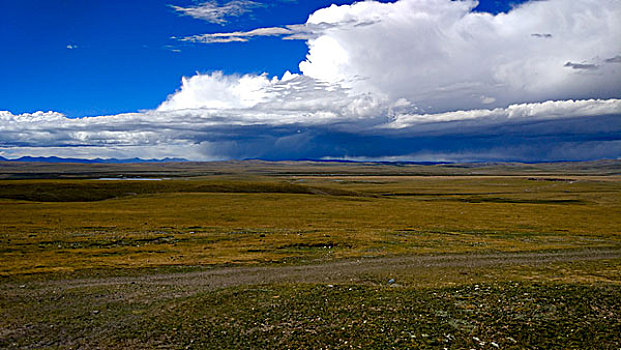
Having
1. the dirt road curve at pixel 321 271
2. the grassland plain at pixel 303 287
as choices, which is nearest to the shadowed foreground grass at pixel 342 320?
the grassland plain at pixel 303 287

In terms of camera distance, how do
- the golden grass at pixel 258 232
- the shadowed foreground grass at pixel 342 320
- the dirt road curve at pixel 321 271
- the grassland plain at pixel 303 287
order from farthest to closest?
the golden grass at pixel 258 232
the dirt road curve at pixel 321 271
the grassland plain at pixel 303 287
the shadowed foreground grass at pixel 342 320

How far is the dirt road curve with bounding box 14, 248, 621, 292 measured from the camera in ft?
83.0

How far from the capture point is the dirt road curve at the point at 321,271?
25.3m

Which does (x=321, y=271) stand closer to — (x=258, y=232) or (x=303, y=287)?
(x=303, y=287)

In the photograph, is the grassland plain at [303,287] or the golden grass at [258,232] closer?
the grassland plain at [303,287]

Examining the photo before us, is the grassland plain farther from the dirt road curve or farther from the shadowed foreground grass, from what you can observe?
the dirt road curve

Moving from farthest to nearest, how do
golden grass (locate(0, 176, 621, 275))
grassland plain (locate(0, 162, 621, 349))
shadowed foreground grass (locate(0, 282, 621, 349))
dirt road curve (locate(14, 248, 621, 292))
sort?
golden grass (locate(0, 176, 621, 275)) → dirt road curve (locate(14, 248, 621, 292)) → grassland plain (locate(0, 162, 621, 349)) → shadowed foreground grass (locate(0, 282, 621, 349))

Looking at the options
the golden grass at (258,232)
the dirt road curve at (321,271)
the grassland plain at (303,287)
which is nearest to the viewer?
the grassland plain at (303,287)

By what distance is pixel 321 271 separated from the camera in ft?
95.1

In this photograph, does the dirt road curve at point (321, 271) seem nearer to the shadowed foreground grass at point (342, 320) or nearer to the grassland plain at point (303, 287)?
the grassland plain at point (303, 287)

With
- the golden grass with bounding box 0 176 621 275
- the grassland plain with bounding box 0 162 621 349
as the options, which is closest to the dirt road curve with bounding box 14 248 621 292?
the grassland plain with bounding box 0 162 621 349

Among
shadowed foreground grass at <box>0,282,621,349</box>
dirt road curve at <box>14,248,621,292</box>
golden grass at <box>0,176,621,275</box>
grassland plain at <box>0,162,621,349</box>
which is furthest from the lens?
golden grass at <box>0,176,621,275</box>

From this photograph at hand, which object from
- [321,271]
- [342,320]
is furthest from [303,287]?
[342,320]

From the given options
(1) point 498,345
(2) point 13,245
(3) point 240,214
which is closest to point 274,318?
(1) point 498,345
